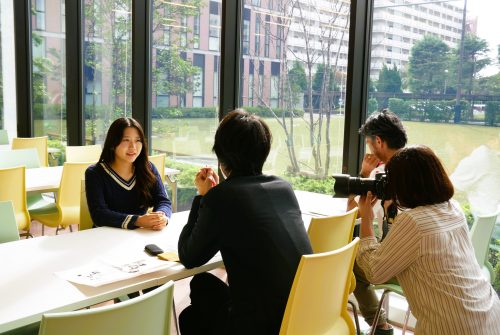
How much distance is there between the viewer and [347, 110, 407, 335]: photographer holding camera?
9.41 feet

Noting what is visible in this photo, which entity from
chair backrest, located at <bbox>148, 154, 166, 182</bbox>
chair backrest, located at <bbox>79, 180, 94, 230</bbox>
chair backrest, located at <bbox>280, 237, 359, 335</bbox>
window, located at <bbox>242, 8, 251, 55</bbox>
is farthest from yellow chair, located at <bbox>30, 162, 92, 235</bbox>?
chair backrest, located at <bbox>280, 237, 359, 335</bbox>

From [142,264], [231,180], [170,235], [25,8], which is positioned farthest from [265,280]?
[25,8]

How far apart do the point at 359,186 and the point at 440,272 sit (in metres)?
0.59

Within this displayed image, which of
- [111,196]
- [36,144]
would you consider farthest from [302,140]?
[36,144]

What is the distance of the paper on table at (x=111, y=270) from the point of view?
1.82 m

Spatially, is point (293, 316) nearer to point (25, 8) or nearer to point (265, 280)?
point (265, 280)

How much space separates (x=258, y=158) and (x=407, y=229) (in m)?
0.57

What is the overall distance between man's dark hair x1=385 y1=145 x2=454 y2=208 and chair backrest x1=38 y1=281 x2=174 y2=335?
892 mm

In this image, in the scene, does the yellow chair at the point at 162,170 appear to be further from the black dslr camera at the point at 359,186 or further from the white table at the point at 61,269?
the black dslr camera at the point at 359,186

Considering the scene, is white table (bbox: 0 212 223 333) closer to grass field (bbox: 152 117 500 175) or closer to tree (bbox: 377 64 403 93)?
grass field (bbox: 152 117 500 175)

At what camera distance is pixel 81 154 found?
4.79 metres

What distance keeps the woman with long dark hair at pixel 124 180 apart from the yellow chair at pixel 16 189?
0.95 meters

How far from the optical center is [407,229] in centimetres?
184

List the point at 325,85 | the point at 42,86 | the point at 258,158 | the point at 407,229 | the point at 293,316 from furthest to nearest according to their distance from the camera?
the point at 42,86
the point at 325,85
the point at 258,158
the point at 407,229
the point at 293,316
